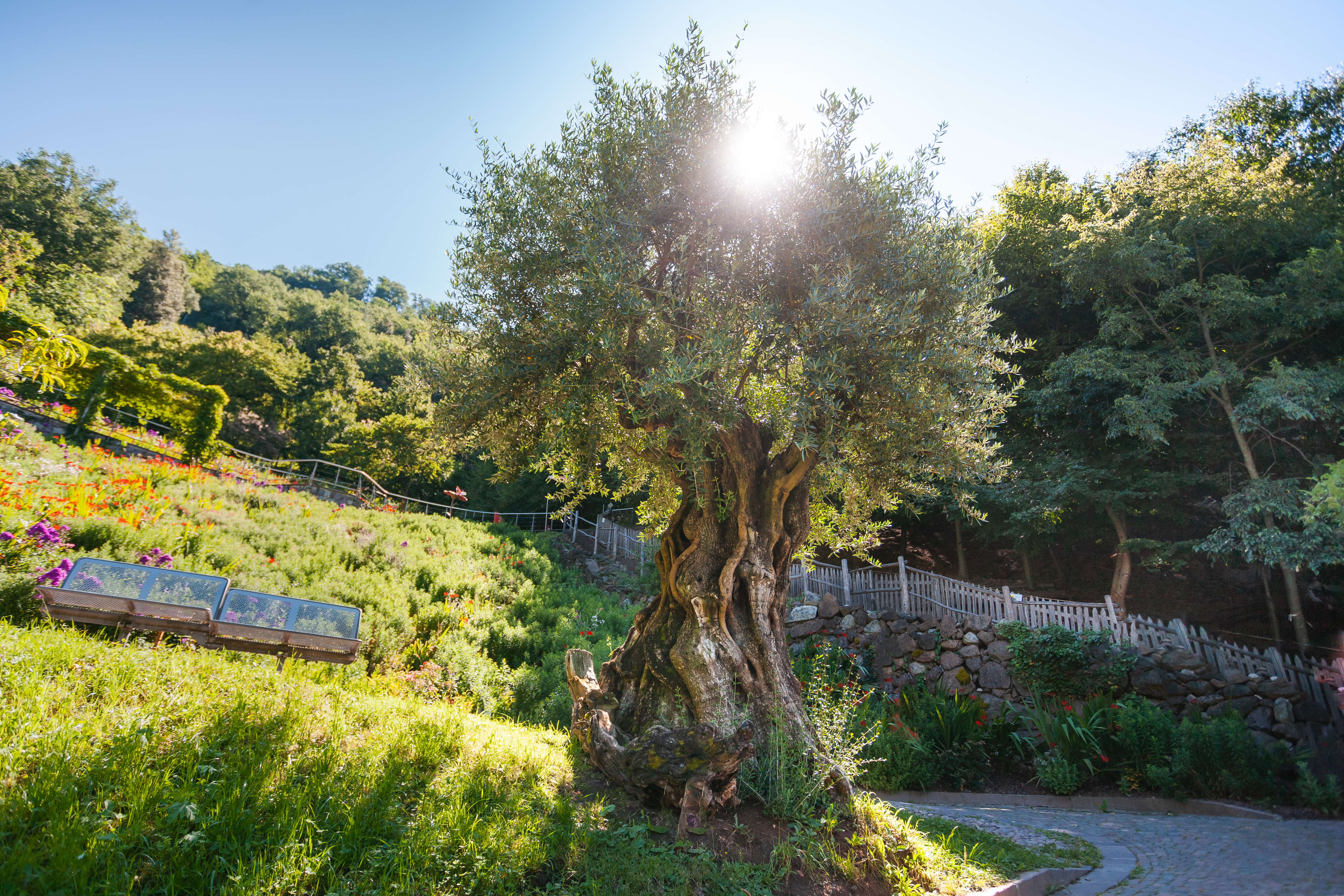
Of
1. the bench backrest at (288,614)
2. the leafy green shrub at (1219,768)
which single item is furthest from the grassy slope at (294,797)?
the leafy green shrub at (1219,768)

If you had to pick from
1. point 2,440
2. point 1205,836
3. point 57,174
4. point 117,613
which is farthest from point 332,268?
point 1205,836

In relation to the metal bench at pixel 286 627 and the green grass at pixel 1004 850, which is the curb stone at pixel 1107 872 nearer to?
the green grass at pixel 1004 850

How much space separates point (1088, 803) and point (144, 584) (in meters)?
12.7

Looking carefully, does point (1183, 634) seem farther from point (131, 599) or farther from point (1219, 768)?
point (131, 599)

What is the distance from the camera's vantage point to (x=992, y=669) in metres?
11.8

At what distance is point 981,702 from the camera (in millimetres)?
10594

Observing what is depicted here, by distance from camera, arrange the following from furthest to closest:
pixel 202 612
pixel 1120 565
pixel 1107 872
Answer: pixel 1120 565 < pixel 202 612 < pixel 1107 872

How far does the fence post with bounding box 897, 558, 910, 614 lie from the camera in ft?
45.0

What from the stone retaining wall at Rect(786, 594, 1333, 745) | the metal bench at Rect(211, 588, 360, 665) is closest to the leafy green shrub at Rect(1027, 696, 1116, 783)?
the stone retaining wall at Rect(786, 594, 1333, 745)

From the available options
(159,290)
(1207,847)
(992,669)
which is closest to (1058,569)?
(992,669)

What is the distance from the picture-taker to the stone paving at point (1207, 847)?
17.1 ft

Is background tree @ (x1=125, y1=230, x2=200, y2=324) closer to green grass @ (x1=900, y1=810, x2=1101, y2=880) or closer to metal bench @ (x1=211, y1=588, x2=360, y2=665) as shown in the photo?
metal bench @ (x1=211, y1=588, x2=360, y2=665)

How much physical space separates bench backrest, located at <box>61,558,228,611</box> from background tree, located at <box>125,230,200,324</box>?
49.4 meters

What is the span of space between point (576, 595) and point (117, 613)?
33.9 ft
